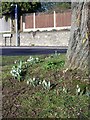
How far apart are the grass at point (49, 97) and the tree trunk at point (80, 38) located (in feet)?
0.52

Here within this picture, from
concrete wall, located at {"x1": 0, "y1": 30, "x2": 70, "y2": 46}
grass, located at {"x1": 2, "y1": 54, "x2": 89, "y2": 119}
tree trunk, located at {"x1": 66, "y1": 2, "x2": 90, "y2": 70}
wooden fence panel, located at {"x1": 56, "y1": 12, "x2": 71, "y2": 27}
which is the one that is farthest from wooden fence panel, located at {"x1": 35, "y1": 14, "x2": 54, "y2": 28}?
grass, located at {"x1": 2, "y1": 54, "x2": 89, "y2": 119}

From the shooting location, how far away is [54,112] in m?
4.54

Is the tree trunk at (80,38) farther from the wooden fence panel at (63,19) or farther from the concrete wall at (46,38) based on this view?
the wooden fence panel at (63,19)

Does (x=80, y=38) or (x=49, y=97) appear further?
(x=80, y=38)

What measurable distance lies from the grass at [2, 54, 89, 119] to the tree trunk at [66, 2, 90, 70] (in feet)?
0.52

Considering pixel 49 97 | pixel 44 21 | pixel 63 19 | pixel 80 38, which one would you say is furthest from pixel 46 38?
→ pixel 49 97

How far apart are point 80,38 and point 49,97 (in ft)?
3.87

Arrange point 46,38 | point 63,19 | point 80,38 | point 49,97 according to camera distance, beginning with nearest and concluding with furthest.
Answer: point 49,97 → point 80,38 → point 46,38 → point 63,19

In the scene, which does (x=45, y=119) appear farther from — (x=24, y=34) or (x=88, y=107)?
(x=24, y=34)

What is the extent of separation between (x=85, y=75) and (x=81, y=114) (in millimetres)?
968

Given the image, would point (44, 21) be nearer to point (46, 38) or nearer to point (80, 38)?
point (46, 38)

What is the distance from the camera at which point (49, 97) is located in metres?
4.87

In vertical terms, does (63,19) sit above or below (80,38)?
below

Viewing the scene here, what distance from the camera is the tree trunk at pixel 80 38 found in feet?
17.9
